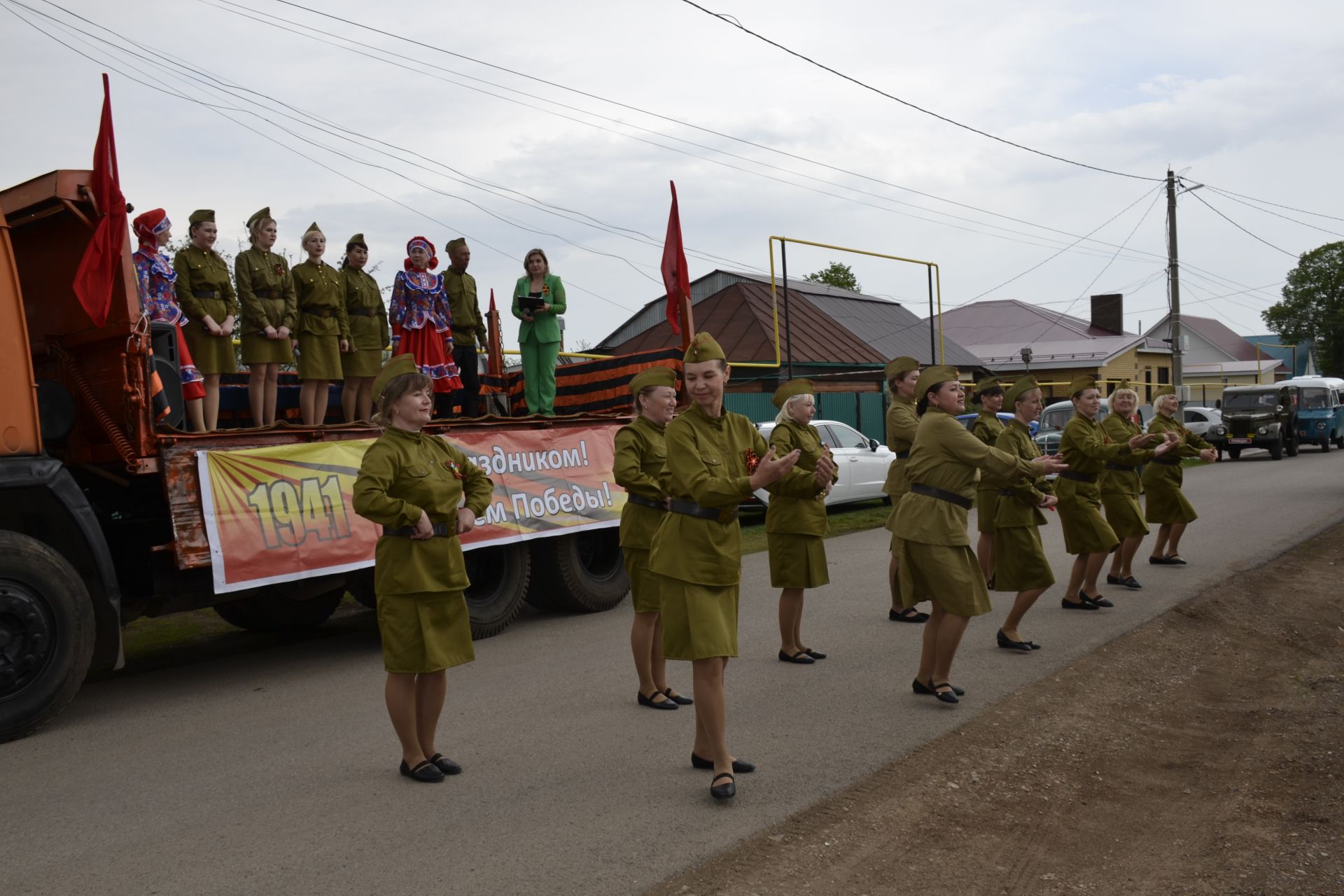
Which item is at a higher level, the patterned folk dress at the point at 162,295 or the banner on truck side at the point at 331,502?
the patterned folk dress at the point at 162,295

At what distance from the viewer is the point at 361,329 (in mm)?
9844

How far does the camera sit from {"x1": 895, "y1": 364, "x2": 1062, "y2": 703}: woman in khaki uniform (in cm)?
631

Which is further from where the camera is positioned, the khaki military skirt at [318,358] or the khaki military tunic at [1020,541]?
the khaki military skirt at [318,358]

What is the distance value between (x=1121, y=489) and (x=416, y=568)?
697 centimetres

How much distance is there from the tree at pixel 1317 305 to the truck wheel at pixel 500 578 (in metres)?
86.6

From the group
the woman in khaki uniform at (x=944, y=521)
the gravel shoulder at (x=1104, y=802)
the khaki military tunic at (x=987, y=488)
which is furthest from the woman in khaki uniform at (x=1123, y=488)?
the woman in khaki uniform at (x=944, y=521)

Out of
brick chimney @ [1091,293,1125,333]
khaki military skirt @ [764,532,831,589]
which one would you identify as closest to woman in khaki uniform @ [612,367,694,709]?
khaki military skirt @ [764,532,831,589]

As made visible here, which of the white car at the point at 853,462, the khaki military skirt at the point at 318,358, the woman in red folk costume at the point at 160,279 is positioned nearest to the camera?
the woman in red folk costume at the point at 160,279

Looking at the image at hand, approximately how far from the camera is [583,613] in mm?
9852

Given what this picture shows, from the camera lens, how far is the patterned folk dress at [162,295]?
8164 mm

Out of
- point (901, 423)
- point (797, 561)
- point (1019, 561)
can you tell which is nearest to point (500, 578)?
point (797, 561)

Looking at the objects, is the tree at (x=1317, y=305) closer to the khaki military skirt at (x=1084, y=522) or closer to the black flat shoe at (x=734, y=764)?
the khaki military skirt at (x=1084, y=522)

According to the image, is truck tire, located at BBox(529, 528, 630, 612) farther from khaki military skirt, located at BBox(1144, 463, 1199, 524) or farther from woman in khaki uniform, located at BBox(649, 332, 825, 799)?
khaki military skirt, located at BBox(1144, 463, 1199, 524)

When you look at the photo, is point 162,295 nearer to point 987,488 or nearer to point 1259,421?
point 987,488
